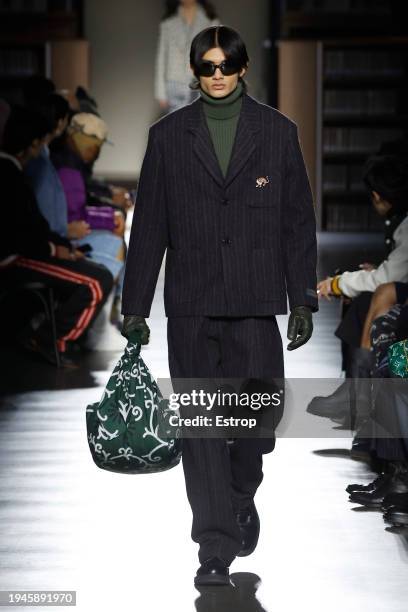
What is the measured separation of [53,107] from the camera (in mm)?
6469

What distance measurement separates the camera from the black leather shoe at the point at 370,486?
3.76m

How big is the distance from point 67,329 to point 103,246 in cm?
93

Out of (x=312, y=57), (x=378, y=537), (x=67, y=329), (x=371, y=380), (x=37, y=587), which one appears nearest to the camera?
(x=37, y=587)

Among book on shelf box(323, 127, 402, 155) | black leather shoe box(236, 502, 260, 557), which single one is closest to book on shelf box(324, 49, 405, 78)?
book on shelf box(323, 127, 402, 155)

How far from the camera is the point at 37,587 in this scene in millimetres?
3027

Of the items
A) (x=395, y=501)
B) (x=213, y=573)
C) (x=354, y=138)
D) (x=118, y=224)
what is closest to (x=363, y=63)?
(x=354, y=138)

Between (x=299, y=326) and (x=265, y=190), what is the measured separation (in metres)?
0.29

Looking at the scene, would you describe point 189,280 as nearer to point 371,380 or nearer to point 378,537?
point 378,537

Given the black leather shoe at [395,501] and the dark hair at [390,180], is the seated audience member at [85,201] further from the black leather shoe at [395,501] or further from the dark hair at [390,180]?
the black leather shoe at [395,501]

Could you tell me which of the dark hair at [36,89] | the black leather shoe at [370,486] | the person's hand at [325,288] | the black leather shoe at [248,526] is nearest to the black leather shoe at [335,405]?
the person's hand at [325,288]

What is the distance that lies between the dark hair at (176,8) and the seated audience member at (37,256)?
21.6 ft

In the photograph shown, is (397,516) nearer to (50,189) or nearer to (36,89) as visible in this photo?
(50,189)

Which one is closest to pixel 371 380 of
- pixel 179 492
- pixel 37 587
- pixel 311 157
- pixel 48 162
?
pixel 179 492

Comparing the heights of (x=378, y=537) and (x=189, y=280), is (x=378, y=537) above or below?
below
